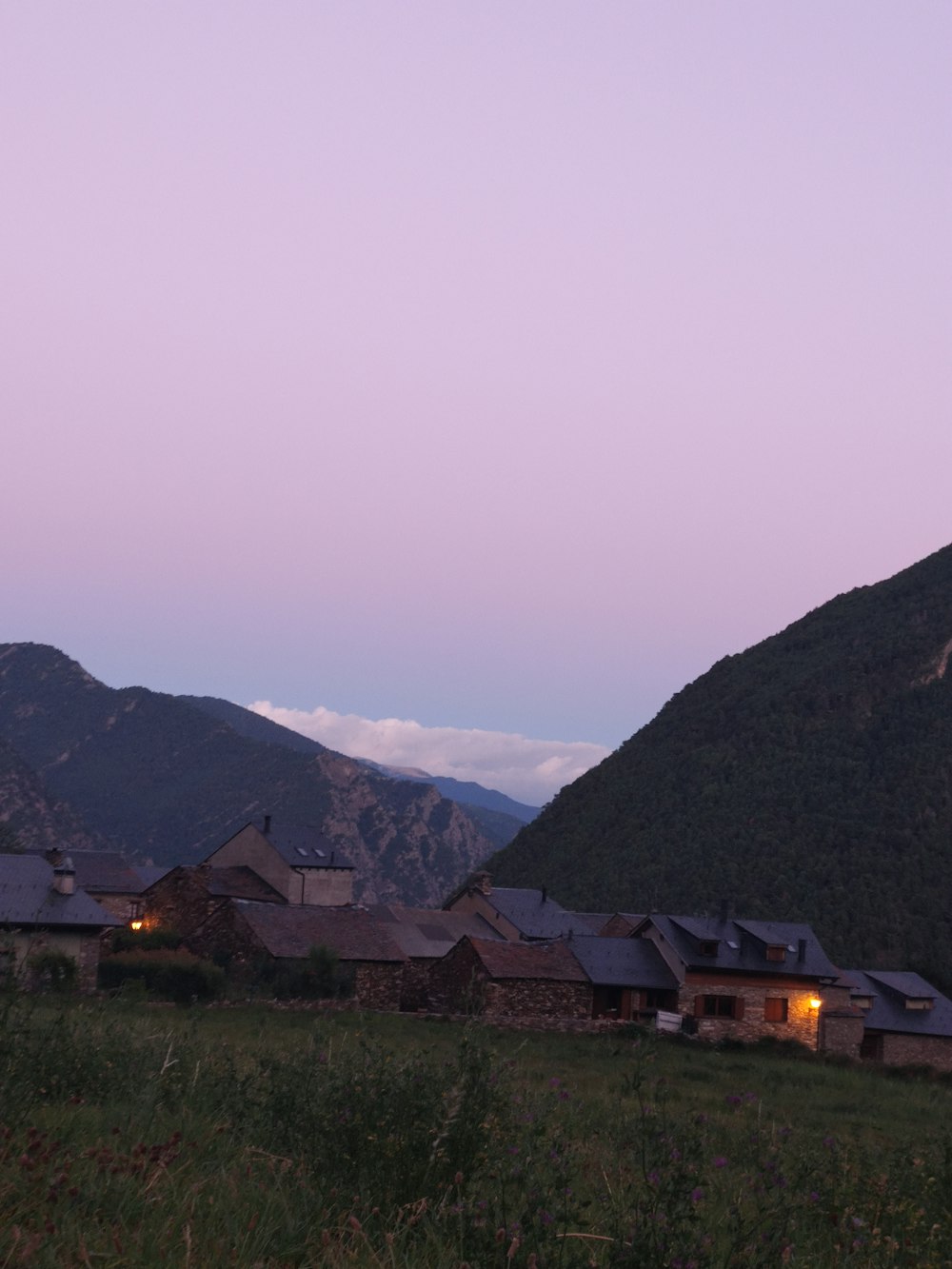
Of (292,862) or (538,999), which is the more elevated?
(292,862)

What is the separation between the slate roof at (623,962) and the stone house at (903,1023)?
9.12 meters

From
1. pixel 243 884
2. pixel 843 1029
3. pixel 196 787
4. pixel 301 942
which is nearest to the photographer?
pixel 301 942

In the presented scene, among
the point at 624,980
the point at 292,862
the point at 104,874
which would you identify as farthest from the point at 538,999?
the point at 104,874

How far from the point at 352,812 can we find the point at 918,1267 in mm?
154736

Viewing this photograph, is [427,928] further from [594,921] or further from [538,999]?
[538,999]

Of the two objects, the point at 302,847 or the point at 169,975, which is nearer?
the point at 169,975

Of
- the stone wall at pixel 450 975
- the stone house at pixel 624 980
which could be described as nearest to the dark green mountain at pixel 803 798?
the stone house at pixel 624 980

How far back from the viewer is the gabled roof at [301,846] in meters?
69.8

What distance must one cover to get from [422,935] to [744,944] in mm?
15773

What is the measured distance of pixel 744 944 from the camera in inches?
2344

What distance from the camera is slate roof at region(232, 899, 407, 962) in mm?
49469

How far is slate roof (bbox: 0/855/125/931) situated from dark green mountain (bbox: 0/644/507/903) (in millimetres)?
95915

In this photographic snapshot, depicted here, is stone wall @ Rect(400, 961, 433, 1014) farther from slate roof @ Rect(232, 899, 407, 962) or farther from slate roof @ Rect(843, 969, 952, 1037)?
slate roof @ Rect(843, 969, 952, 1037)

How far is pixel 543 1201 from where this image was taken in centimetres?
570
